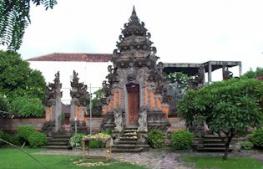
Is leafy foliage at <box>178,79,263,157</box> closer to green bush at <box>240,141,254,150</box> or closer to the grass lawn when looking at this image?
the grass lawn

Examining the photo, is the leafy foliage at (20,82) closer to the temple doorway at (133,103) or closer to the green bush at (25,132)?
the green bush at (25,132)

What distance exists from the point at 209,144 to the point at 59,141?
7347 mm

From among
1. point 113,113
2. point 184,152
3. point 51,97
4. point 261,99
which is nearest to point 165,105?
point 113,113

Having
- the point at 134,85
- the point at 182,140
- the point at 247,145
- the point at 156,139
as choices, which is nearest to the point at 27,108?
the point at 134,85

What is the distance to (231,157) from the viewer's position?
17.3 metres

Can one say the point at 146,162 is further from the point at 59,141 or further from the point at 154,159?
the point at 59,141

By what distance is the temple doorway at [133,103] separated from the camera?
23.5 m

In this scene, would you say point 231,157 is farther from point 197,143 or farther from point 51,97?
point 51,97

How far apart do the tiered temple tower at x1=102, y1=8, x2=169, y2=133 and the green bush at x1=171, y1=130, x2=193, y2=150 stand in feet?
7.25

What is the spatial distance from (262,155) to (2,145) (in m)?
12.2

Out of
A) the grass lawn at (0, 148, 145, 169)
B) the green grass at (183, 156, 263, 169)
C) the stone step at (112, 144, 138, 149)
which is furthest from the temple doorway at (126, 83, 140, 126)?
the grass lawn at (0, 148, 145, 169)

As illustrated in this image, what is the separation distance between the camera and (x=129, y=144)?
20.9 m

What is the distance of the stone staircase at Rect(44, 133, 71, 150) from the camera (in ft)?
73.2

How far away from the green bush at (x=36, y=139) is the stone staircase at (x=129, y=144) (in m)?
3.91
